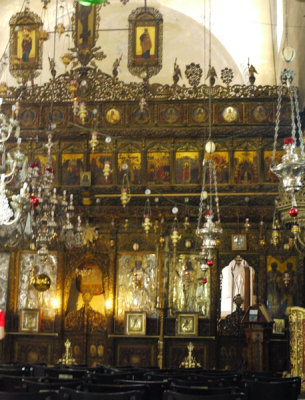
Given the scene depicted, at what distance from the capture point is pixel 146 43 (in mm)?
19625

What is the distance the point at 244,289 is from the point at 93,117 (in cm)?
1096

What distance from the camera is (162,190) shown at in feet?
66.8

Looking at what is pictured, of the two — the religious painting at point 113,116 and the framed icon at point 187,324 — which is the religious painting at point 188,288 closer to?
the framed icon at point 187,324

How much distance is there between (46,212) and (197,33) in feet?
46.2

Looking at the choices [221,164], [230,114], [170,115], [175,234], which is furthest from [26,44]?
[175,234]

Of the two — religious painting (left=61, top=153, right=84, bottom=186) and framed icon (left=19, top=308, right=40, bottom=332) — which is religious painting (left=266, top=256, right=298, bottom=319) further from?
framed icon (left=19, top=308, right=40, bottom=332)

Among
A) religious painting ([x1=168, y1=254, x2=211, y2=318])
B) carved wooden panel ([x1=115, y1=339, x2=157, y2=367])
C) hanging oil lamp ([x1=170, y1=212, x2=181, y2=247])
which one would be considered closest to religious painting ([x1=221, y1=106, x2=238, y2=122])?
hanging oil lamp ([x1=170, y1=212, x2=181, y2=247])

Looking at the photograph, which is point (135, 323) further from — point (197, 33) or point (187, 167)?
point (197, 33)

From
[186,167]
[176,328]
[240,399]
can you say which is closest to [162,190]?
[186,167]

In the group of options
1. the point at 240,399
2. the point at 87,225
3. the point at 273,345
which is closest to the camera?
the point at 240,399

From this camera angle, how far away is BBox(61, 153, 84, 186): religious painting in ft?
68.5

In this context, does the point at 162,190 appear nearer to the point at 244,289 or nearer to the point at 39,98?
the point at 39,98

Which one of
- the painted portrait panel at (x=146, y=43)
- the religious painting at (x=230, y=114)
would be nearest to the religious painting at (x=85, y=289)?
the religious painting at (x=230, y=114)

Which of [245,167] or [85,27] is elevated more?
[85,27]
